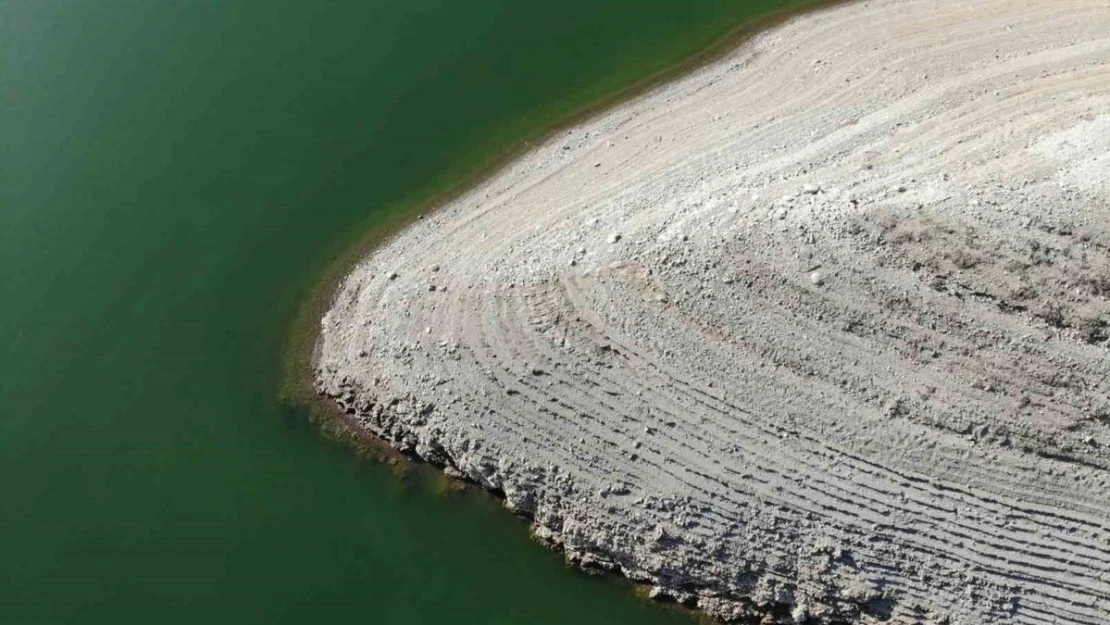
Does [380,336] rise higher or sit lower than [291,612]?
higher

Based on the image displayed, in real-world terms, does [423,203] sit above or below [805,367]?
above

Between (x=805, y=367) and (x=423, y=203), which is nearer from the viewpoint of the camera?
(x=805, y=367)

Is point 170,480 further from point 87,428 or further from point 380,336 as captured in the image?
point 380,336

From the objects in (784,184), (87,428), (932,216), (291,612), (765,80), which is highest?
(765,80)

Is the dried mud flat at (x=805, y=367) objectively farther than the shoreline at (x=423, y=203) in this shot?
No

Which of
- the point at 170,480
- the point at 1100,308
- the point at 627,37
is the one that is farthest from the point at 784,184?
the point at 170,480

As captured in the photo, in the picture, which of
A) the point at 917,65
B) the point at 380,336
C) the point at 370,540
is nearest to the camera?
the point at 370,540

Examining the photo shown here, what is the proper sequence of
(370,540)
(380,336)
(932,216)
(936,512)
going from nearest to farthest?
(936,512) < (932,216) < (370,540) < (380,336)

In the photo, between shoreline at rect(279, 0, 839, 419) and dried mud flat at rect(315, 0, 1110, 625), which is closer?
dried mud flat at rect(315, 0, 1110, 625)
